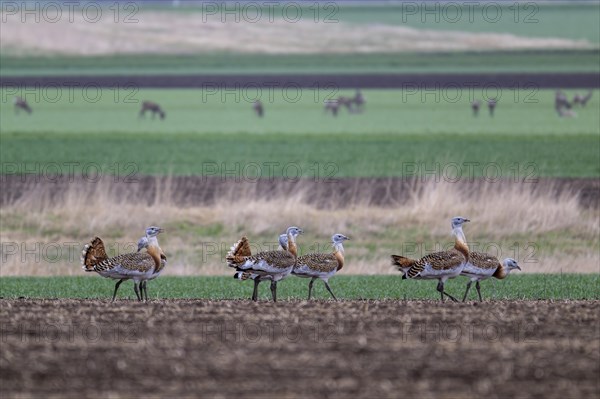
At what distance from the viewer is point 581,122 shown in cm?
5794

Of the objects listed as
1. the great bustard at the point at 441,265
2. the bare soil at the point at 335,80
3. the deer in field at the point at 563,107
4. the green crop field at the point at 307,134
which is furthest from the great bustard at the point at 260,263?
the bare soil at the point at 335,80

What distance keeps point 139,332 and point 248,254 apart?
12.8ft

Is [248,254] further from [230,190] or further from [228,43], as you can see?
[228,43]

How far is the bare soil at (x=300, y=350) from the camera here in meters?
11.6

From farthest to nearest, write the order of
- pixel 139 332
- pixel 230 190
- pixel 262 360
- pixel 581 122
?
pixel 581 122, pixel 230 190, pixel 139 332, pixel 262 360

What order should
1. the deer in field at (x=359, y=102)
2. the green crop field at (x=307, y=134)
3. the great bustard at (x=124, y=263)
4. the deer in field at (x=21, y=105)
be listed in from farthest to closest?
1. the deer in field at (x=359, y=102)
2. the deer in field at (x=21, y=105)
3. the green crop field at (x=307, y=134)
4. the great bustard at (x=124, y=263)

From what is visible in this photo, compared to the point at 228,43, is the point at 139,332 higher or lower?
lower

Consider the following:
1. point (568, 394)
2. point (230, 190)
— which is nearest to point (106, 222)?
point (230, 190)

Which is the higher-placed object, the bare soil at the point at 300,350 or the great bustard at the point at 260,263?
the great bustard at the point at 260,263

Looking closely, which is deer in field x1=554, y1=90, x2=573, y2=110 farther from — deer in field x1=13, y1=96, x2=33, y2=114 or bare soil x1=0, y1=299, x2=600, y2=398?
bare soil x1=0, y1=299, x2=600, y2=398

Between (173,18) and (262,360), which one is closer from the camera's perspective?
(262,360)

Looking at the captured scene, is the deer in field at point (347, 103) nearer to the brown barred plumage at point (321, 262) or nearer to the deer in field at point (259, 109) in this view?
the deer in field at point (259, 109)

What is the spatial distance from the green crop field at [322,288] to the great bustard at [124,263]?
64.9 inches

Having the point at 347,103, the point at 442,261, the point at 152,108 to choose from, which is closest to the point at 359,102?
the point at 347,103
